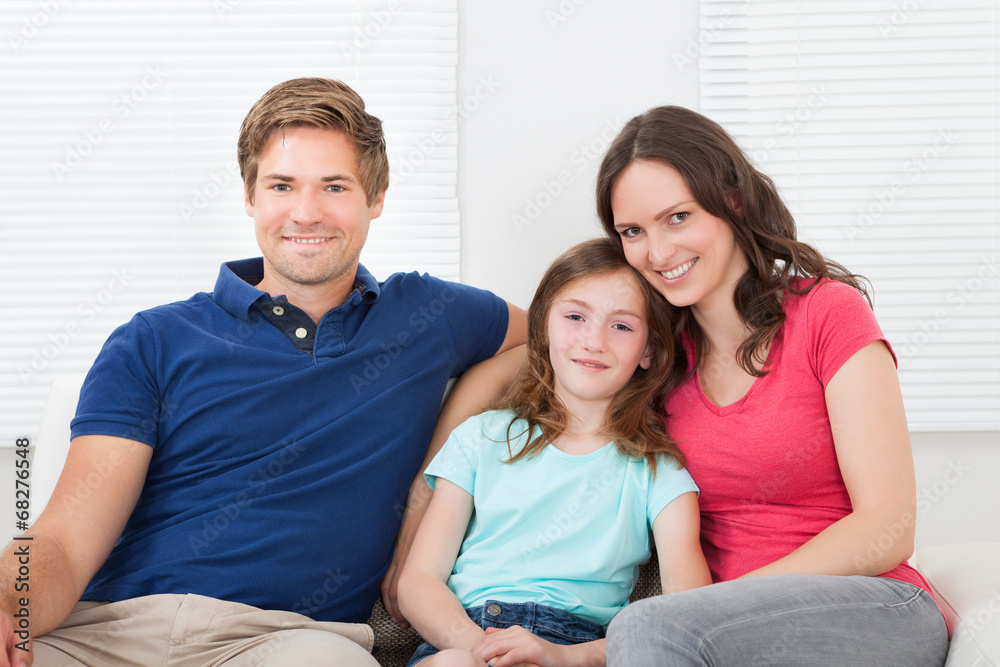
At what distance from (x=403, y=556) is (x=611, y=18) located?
1.51 m

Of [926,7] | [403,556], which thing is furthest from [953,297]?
[403,556]

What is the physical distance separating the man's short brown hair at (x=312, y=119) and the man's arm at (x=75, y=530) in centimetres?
61

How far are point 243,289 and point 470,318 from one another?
49 cm

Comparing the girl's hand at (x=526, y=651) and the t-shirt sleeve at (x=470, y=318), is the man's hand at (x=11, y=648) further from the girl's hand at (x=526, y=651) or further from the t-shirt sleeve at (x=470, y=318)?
the t-shirt sleeve at (x=470, y=318)

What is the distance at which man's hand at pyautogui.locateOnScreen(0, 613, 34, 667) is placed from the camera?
3.72ft

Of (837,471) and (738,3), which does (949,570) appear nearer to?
(837,471)

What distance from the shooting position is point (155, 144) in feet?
7.25

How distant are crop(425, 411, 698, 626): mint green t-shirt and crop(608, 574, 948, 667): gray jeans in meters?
0.31

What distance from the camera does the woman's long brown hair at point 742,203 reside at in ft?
4.91

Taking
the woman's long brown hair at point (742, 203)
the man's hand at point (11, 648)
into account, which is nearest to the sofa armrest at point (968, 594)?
the woman's long brown hair at point (742, 203)

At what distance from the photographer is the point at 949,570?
57.7 inches

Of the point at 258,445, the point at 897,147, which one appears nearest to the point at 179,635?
the point at 258,445

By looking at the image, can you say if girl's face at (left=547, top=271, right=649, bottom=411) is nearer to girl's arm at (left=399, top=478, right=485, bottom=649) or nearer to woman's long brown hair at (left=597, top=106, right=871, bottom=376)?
woman's long brown hair at (left=597, top=106, right=871, bottom=376)

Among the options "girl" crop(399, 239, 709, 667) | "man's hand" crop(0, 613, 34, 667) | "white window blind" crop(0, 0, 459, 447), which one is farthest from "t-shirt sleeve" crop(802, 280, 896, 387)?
"man's hand" crop(0, 613, 34, 667)
